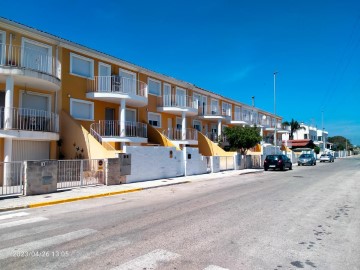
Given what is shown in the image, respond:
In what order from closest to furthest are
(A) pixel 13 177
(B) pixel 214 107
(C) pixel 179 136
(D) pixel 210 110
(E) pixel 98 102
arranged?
(A) pixel 13 177 → (E) pixel 98 102 → (C) pixel 179 136 → (D) pixel 210 110 → (B) pixel 214 107

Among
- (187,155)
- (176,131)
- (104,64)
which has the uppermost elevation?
(104,64)

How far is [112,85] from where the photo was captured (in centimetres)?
2186

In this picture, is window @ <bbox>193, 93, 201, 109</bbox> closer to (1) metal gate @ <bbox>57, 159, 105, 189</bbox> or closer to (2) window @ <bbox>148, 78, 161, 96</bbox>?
(2) window @ <bbox>148, 78, 161, 96</bbox>

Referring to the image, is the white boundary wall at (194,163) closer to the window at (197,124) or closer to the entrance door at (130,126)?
the entrance door at (130,126)

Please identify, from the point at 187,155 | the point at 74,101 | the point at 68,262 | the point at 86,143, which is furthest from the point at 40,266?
the point at 187,155

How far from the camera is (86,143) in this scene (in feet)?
59.5

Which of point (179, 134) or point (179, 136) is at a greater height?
point (179, 134)

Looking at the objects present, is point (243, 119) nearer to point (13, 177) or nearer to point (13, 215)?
point (13, 177)

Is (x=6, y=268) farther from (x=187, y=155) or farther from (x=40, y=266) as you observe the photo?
(x=187, y=155)

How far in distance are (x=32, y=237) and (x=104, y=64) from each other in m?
17.3

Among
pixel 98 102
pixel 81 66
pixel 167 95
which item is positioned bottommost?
pixel 98 102

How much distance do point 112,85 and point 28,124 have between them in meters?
7.06

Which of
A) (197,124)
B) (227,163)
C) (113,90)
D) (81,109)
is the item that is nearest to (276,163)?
(227,163)

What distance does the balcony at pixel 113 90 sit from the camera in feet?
67.3
